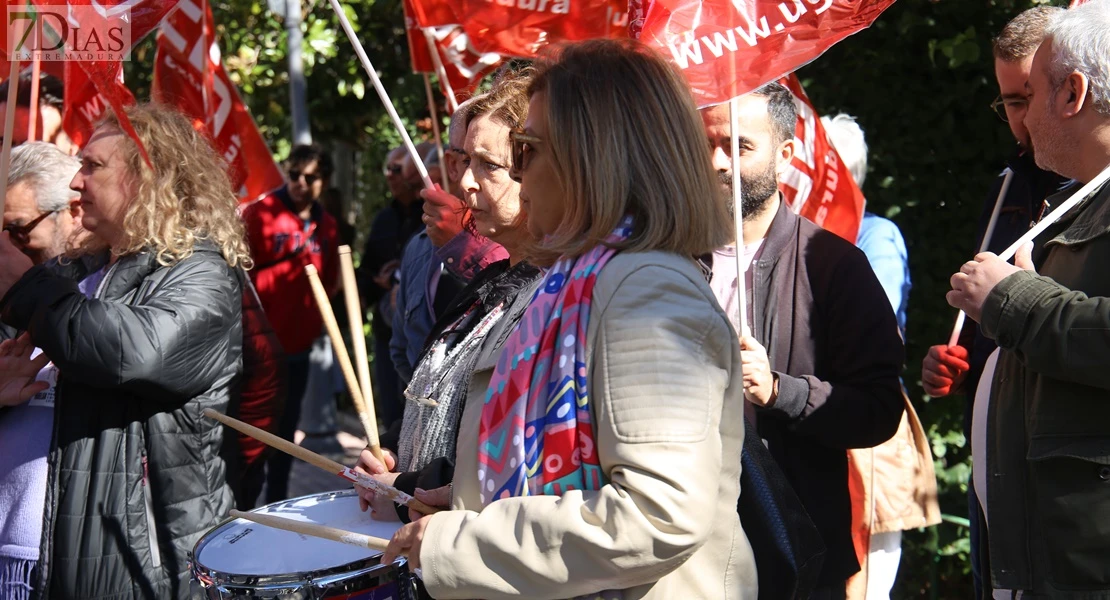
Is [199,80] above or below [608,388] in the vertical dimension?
below

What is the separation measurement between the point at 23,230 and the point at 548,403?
2.59 meters

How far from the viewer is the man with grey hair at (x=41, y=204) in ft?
11.8

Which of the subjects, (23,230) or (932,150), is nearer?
(23,230)

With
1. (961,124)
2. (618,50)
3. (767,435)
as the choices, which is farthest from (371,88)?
(618,50)

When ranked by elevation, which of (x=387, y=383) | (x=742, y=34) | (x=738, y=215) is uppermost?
(x=742, y=34)

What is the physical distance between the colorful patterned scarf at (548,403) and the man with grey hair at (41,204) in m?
2.41

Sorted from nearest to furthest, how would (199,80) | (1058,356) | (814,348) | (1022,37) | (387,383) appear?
(1058,356) → (814,348) → (1022,37) → (199,80) → (387,383)

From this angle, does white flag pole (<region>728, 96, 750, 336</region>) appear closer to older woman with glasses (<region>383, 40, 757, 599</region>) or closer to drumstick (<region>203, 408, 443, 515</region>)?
older woman with glasses (<region>383, 40, 757, 599</region>)

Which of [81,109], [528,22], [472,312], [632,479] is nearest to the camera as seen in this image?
[632,479]

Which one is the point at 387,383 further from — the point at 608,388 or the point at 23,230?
the point at 608,388

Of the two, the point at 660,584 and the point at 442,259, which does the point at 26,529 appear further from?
the point at 660,584

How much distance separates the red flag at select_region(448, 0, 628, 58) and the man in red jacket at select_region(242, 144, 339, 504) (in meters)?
2.59

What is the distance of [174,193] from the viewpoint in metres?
3.33

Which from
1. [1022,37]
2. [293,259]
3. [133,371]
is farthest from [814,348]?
[293,259]
